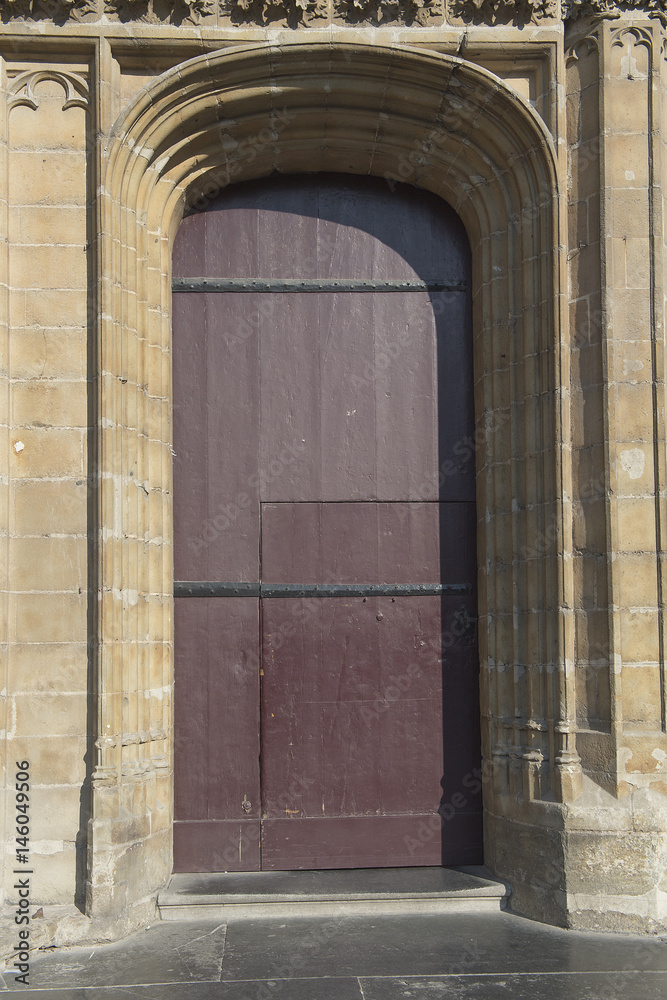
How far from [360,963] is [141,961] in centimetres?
104

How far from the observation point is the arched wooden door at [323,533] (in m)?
5.00

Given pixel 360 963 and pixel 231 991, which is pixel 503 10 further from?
pixel 231 991

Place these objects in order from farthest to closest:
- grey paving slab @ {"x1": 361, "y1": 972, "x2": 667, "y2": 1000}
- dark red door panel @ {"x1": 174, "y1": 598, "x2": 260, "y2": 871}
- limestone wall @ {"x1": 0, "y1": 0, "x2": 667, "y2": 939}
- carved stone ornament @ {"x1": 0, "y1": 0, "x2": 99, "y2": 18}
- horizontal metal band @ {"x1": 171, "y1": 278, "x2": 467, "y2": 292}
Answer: horizontal metal band @ {"x1": 171, "y1": 278, "x2": 467, "y2": 292} < dark red door panel @ {"x1": 174, "y1": 598, "x2": 260, "y2": 871} < carved stone ornament @ {"x1": 0, "y1": 0, "x2": 99, "y2": 18} < limestone wall @ {"x1": 0, "y1": 0, "x2": 667, "y2": 939} < grey paving slab @ {"x1": 361, "y1": 972, "x2": 667, "y2": 1000}

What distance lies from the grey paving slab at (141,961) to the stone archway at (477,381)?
229 mm

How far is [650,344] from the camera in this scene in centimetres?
469

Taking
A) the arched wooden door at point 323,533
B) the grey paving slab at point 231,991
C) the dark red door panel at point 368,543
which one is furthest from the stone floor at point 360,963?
the dark red door panel at point 368,543

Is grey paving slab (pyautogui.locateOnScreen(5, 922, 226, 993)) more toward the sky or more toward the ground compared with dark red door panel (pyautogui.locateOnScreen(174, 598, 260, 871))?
more toward the ground

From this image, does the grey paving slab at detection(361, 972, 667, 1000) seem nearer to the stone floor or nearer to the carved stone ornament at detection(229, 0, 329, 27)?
the stone floor

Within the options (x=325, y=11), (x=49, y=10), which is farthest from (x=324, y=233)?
(x=49, y=10)

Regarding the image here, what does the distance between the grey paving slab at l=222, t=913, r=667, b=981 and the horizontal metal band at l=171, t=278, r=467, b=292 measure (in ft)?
11.8

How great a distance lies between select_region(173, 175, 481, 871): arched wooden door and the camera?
500 centimetres

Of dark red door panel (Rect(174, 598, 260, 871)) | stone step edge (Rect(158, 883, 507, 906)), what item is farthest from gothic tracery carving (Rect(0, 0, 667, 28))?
stone step edge (Rect(158, 883, 507, 906))

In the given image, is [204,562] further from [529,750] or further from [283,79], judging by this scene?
[283,79]

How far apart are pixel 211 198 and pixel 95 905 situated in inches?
160
